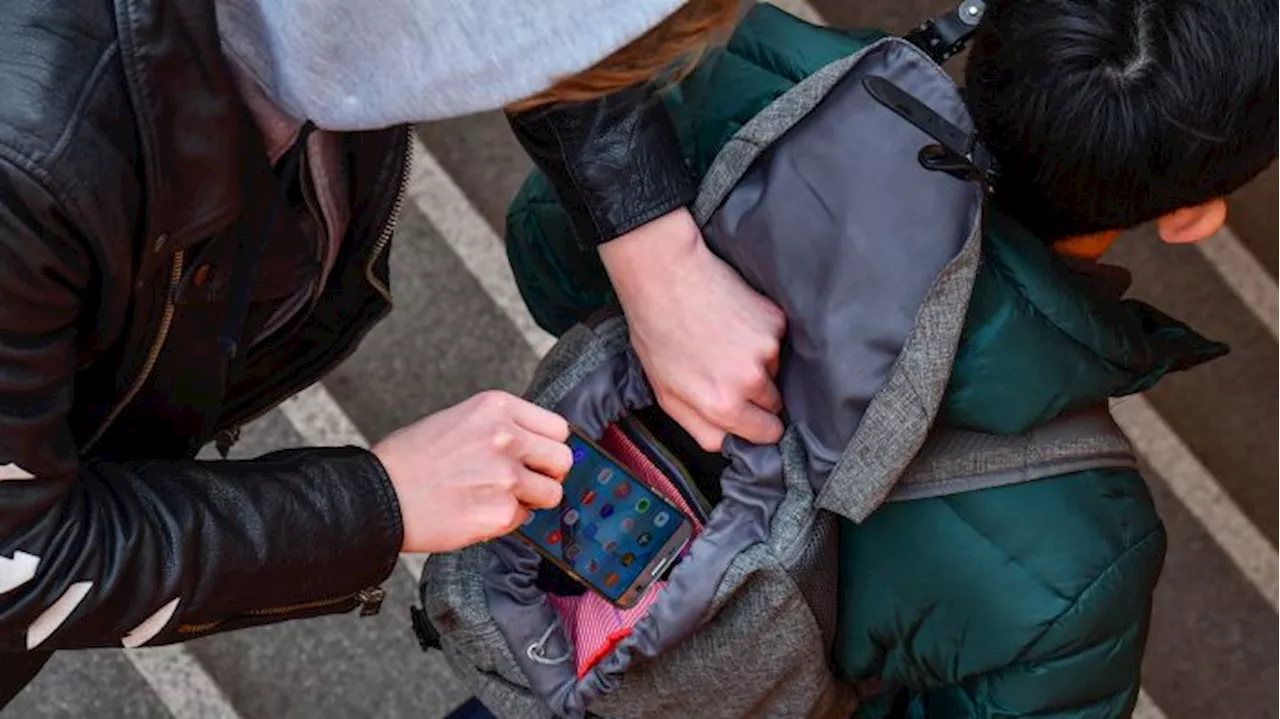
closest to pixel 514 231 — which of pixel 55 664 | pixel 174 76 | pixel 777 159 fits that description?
pixel 777 159

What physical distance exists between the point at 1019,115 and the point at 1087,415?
21cm

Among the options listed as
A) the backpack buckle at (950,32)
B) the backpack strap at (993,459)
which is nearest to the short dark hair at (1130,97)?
the backpack buckle at (950,32)

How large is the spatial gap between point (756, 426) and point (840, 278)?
0.13 metres

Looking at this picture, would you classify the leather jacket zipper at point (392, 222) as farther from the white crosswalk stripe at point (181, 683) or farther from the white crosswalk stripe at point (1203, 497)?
the white crosswalk stripe at point (1203, 497)

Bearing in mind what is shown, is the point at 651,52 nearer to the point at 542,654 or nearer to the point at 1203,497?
the point at 542,654

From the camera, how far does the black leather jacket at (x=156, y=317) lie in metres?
0.73

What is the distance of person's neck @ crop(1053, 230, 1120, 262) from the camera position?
1.04 metres

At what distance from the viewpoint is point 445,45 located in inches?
26.5

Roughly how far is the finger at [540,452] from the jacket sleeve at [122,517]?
0.29 feet

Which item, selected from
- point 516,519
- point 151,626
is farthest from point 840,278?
point 151,626

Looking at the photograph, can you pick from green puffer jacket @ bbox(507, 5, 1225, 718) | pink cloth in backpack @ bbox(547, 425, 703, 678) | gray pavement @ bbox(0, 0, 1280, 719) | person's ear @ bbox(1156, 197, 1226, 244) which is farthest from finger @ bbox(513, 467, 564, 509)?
gray pavement @ bbox(0, 0, 1280, 719)

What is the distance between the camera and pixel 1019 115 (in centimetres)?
97

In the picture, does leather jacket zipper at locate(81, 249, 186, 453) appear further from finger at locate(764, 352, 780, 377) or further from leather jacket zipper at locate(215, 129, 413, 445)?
finger at locate(764, 352, 780, 377)

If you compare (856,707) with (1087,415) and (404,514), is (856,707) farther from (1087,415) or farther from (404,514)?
(404,514)
